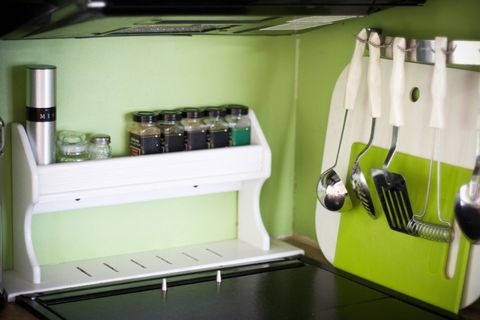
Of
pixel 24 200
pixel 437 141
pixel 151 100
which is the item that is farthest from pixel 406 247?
pixel 24 200

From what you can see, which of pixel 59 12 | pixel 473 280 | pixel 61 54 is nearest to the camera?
pixel 59 12

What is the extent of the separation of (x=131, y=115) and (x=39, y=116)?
0.21m

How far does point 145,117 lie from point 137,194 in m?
0.15

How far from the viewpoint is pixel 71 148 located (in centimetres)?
151

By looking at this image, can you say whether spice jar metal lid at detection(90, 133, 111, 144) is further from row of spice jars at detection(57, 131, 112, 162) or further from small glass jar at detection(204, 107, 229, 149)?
small glass jar at detection(204, 107, 229, 149)

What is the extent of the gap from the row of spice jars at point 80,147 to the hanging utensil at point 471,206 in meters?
0.59

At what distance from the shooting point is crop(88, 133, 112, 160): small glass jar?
154 cm

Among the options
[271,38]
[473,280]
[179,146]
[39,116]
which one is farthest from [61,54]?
[473,280]

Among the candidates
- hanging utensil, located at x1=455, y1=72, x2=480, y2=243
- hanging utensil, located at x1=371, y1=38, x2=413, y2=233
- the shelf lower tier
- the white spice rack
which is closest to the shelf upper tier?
the white spice rack

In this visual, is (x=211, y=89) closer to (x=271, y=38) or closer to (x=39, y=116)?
(x=271, y=38)

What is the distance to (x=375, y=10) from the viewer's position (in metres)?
1.49

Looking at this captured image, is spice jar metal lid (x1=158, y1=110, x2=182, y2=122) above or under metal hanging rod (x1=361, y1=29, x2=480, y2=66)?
under

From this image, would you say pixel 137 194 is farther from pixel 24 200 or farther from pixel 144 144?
pixel 24 200

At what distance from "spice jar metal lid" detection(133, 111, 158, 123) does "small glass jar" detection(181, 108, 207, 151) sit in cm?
6
